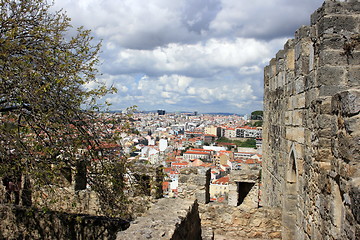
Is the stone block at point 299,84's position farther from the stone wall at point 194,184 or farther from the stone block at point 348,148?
the stone wall at point 194,184

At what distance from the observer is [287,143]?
5.95 meters

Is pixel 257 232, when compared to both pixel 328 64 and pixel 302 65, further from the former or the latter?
pixel 328 64

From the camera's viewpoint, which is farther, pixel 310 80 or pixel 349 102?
pixel 310 80

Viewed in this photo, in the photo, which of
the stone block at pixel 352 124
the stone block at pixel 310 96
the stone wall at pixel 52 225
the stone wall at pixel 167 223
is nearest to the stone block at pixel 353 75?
the stone block at pixel 310 96

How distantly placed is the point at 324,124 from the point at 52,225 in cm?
435

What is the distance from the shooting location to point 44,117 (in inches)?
206

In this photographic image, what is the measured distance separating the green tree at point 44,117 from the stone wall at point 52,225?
0.55 meters

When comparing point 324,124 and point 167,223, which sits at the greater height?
point 324,124

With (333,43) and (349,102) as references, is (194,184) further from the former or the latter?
(349,102)

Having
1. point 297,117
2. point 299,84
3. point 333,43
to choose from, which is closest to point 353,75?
point 333,43

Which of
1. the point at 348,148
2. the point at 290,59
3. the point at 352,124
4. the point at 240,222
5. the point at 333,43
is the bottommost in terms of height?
the point at 240,222

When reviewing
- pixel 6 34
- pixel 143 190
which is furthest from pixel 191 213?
pixel 6 34

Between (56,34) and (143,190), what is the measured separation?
3822 millimetres

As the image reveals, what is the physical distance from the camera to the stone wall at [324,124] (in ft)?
9.47
